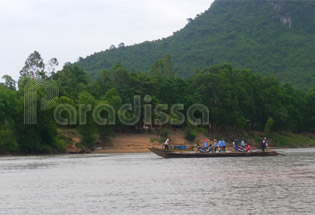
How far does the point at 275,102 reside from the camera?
387 feet

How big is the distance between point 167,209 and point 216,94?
273ft

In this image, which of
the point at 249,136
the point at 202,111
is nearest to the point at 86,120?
the point at 202,111

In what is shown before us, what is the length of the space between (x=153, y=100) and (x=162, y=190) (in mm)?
67503

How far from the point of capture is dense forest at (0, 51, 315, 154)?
83438mm

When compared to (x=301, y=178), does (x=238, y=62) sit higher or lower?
higher

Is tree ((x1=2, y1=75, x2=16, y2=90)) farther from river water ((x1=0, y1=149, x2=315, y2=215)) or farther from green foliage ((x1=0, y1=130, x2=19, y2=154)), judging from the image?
river water ((x1=0, y1=149, x2=315, y2=215))

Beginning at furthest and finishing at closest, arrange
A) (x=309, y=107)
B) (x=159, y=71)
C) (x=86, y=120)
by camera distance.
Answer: (x=159, y=71) < (x=309, y=107) < (x=86, y=120)

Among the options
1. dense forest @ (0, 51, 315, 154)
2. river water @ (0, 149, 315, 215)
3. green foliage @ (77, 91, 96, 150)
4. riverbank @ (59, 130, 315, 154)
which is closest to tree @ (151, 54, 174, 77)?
dense forest @ (0, 51, 315, 154)

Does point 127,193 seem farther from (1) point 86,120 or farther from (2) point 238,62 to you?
(2) point 238,62

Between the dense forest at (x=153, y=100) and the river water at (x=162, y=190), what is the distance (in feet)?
103

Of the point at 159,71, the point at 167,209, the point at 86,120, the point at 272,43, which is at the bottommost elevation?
the point at 167,209

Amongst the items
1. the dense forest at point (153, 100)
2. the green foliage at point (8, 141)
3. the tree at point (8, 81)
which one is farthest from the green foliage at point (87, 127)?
the tree at point (8, 81)

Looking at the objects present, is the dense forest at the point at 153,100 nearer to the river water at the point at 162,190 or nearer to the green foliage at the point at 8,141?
the green foliage at the point at 8,141

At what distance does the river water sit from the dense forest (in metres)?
31.4
